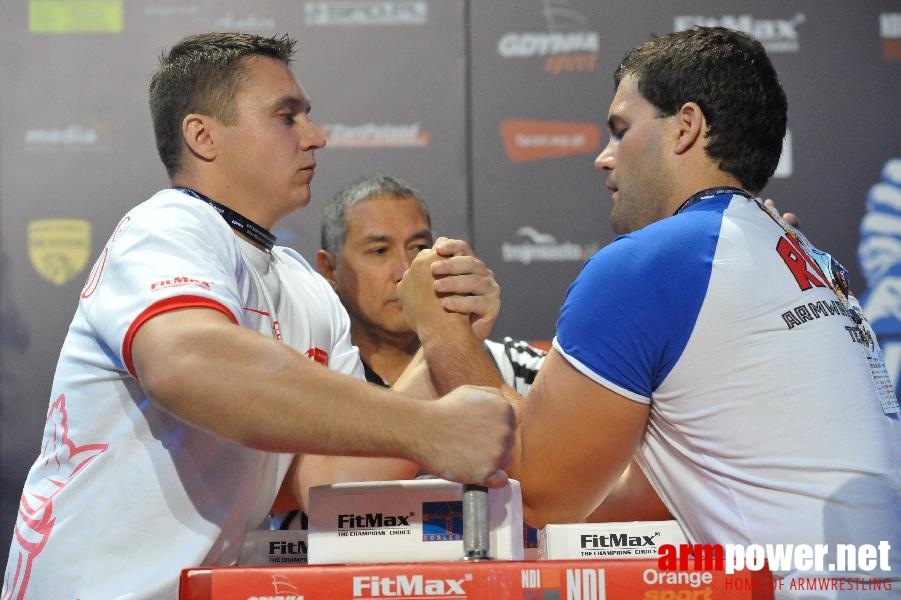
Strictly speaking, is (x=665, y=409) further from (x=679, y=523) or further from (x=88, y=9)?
(x=88, y=9)

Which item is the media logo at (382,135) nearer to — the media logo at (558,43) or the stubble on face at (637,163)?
the media logo at (558,43)

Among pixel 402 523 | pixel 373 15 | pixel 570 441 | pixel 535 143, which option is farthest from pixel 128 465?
pixel 373 15

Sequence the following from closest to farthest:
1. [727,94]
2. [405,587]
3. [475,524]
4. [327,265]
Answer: [405,587] < [475,524] < [727,94] < [327,265]

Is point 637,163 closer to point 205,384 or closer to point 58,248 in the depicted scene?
point 205,384

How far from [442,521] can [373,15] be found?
3305 mm

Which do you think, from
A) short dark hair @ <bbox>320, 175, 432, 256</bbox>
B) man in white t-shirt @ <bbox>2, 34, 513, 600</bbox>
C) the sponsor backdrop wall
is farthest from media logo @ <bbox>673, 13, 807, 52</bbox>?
man in white t-shirt @ <bbox>2, 34, 513, 600</bbox>

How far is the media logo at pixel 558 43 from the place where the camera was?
4.37 metres

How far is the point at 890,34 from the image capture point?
440 cm

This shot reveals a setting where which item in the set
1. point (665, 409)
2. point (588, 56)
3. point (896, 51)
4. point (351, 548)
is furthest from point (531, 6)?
point (351, 548)

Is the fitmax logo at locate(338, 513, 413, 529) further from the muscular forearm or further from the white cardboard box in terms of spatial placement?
the white cardboard box

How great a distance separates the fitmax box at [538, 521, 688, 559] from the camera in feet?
5.34

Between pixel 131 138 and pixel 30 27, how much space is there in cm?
62

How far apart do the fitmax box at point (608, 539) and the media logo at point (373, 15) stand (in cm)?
312

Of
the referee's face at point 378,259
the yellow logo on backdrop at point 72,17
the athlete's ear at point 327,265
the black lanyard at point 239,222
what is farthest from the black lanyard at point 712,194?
the yellow logo on backdrop at point 72,17
